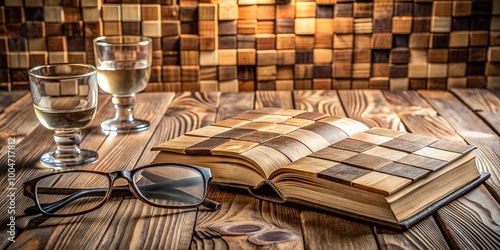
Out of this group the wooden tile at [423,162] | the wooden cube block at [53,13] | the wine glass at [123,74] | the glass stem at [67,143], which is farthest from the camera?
the wooden cube block at [53,13]

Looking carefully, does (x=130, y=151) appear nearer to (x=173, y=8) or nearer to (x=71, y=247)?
(x=71, y=247)

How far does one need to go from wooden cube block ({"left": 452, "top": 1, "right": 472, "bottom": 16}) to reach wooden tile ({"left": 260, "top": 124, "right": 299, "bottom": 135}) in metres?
0.73

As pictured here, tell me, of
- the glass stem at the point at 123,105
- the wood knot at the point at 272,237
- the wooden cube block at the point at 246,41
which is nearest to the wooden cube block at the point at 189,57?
the wooden cube block at the point at 246,41

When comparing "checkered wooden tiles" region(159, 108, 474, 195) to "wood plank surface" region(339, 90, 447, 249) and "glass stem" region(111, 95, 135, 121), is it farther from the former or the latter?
"glass stem" region(111, 95, 135, 121)

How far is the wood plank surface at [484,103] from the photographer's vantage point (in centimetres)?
144

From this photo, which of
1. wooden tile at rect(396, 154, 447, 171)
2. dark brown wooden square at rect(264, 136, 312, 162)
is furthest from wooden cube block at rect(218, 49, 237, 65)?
wooden tile at rect(396, 154, 447, 171)

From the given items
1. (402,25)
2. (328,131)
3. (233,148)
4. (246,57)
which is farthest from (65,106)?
(402,25)

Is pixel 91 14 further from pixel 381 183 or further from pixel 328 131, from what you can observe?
pixel 381 183

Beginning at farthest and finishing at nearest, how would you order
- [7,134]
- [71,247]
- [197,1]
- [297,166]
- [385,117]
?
[197,1], [385,117], [7,134], [297,166], [71,247]

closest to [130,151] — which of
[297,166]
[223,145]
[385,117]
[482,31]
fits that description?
[223,145]

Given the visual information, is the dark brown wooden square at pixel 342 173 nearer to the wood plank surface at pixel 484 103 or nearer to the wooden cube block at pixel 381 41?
the wood plank surface at pixel 484 103

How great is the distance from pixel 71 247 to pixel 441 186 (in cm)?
49

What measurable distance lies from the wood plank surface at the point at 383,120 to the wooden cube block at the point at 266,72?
0.58 feet

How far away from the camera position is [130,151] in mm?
1265
